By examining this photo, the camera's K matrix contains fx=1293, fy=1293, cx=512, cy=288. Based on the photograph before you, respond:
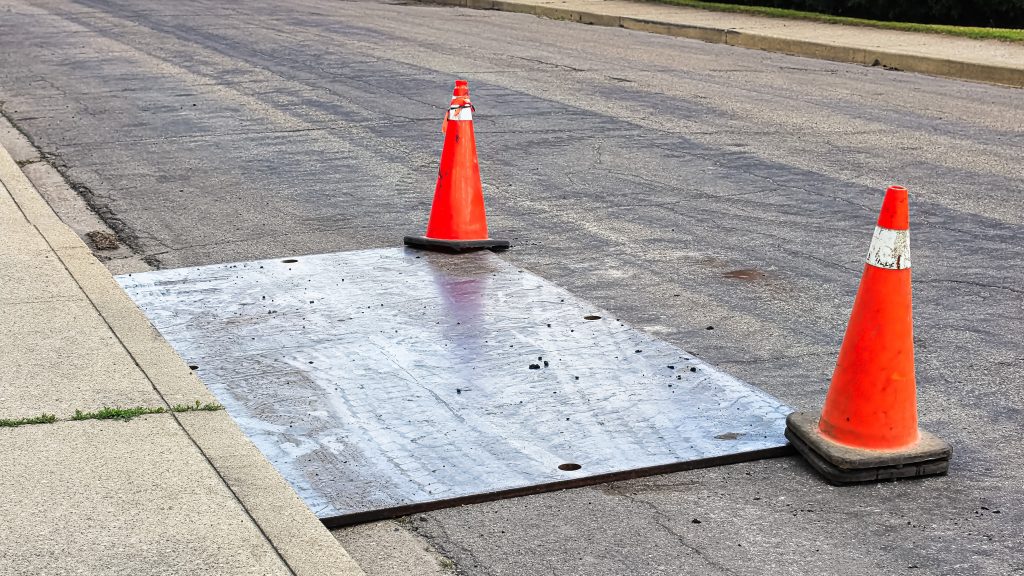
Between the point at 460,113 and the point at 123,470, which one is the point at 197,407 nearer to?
the point at 123,470

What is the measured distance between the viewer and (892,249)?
164 inches

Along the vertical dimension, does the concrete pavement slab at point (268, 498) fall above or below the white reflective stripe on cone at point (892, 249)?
below

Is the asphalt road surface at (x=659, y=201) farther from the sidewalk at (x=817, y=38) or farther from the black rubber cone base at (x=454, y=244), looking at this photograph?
the sidewalk at (x=817, y=38)

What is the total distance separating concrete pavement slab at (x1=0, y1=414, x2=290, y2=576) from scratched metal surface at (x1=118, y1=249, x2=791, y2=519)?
33cm

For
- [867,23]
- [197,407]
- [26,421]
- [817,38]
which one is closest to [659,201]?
[197,407]

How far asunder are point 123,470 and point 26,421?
22.0 inches

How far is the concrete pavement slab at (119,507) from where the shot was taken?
10.8ft

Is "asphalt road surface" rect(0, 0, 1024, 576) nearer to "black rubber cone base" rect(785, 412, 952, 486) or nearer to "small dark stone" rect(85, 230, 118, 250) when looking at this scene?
"black rubber cone base" rect(785, 412, 952, 486)

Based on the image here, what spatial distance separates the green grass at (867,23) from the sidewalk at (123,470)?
15435mm

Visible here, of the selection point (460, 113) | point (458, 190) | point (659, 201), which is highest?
point (460, 113)

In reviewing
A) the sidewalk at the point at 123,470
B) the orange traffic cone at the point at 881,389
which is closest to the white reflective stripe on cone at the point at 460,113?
the sidewalk at the point at 123,470

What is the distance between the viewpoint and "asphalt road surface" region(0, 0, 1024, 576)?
3768 mm

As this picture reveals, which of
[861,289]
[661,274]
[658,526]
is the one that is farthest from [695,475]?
[661,274]

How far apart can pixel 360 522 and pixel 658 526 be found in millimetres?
865
